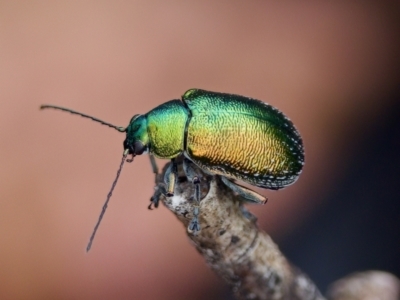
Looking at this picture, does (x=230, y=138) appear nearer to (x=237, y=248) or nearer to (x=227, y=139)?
(x=227, y=139)

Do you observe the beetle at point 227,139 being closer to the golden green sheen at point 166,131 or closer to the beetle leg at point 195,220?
the golden green sheen at point 166,131

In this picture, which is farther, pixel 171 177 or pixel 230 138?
pixel 230 138

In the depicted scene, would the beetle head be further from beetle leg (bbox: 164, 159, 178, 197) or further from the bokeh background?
the bokeh background

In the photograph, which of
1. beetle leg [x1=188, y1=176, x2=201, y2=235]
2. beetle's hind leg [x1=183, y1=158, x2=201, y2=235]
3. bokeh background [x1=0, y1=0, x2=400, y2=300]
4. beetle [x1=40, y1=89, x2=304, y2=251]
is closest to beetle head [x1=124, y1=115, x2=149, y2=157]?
beetle [x1=40, y1=89, x2=304, y2=251]

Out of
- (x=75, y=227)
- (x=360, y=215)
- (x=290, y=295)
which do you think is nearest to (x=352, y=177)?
(x=360, y=215)

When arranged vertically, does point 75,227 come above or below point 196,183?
below

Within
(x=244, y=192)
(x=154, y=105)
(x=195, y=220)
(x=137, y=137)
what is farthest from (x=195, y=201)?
(x=154, y=105)

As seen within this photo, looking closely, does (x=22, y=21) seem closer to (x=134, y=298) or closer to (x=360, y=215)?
(x=134, y=298)
